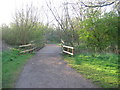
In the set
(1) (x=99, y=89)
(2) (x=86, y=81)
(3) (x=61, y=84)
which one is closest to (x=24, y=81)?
(3) (x=61, y=84)

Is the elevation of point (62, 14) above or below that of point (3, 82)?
above

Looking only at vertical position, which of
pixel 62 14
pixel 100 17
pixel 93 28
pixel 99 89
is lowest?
pixel 99 89

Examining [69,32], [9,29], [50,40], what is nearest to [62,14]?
[69,32]

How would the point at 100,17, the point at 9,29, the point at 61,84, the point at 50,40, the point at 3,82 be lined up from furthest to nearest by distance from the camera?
the point at 50,40
the point at 9,29
the point at 100,17
the point at 3,82
the point at 61,84

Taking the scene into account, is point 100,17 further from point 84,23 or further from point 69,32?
point 69,32

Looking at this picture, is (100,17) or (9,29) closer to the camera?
(100,17)

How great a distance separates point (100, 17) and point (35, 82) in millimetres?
6131

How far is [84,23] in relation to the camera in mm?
8734

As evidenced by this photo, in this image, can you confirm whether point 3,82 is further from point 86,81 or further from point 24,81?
point 86,81

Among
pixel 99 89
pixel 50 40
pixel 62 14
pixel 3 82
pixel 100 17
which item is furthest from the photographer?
pixel 50 40

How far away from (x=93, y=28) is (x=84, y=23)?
719 mm

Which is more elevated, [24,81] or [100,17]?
[100,17]

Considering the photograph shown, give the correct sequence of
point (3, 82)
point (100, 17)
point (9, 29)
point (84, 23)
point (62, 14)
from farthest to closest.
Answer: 1. point (9, 29)
2. point (62, 14)
3. point (84, 23)
4. point (100, 17)
5. point (3, 82)

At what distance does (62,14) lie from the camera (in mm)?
12891
